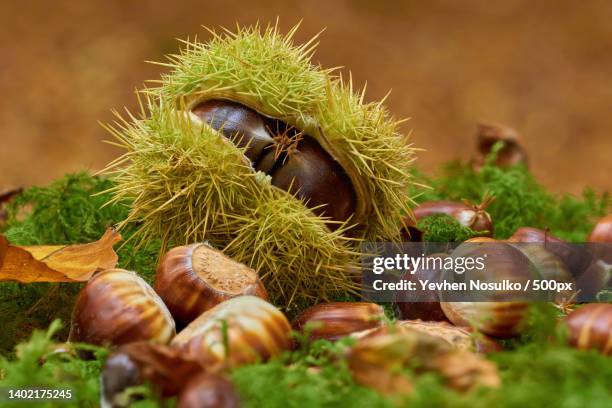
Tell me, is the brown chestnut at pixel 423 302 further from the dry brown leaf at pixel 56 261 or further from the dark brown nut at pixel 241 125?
the dry brown leaf at pixel 56 261

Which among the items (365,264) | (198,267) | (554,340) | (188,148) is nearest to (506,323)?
(554,340)

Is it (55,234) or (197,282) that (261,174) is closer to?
(197,282)

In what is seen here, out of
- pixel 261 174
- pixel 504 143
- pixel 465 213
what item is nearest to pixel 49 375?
pixel 261 174

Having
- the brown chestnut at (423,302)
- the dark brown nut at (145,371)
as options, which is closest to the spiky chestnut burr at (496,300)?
the brown chestnut at (423,302)

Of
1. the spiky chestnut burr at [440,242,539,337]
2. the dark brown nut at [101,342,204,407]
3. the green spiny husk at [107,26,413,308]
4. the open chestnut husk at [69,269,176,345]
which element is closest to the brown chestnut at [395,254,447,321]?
the spiky chestnut burr at [440,242,539,337]

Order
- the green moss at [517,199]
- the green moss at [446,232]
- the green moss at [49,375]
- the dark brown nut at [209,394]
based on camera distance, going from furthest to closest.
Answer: the green moss at [517,199] → the green moss at [446,232] → the green moss at [49,375] → the dark brown nut at [209,394]

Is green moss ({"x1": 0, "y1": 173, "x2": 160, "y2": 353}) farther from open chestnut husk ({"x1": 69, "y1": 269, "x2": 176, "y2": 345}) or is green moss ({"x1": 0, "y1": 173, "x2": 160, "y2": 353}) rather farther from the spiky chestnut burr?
the spiky chestnut burr
